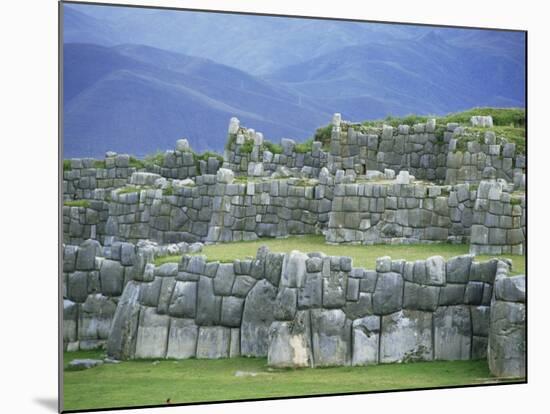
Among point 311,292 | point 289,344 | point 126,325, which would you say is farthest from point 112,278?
point 311,292

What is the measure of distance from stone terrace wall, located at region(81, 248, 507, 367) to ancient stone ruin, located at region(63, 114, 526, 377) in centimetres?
2

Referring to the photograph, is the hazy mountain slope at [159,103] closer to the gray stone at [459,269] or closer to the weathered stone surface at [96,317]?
the weathered stone surface at [96,317]

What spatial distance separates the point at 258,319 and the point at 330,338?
874 millimetres

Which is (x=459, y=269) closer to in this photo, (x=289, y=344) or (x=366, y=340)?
(x=366, y=340)

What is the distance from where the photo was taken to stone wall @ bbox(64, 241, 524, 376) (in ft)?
48.2

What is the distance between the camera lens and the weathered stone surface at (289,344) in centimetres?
1487

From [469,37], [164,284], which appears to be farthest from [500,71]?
[164,284]

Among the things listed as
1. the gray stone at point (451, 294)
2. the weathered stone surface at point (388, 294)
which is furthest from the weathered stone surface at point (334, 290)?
the gray stone at point (451, 294)

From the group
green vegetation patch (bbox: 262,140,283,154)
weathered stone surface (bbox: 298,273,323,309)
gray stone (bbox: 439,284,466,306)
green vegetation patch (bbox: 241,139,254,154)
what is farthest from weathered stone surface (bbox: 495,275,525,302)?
green vegetation patch (bbox: 241,139,254,154)

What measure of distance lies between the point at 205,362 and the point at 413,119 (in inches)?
158

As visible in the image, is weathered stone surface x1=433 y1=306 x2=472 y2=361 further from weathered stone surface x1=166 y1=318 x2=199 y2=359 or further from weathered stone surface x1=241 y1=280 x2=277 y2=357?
weathered stone surface x1=166 y1=318 x2=199 y2=359

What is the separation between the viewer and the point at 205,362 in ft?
48.8

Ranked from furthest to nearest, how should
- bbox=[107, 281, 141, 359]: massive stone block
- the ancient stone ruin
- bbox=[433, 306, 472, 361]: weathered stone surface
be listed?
bbox=[433, 306, 472, 361]: weathered stone surface
the ancient stone ruin
bbox=[107, 281, 141, 359]: massive stone block

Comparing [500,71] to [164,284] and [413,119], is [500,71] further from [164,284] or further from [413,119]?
[164,284]
